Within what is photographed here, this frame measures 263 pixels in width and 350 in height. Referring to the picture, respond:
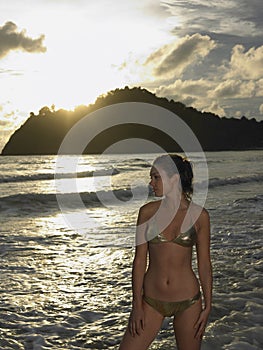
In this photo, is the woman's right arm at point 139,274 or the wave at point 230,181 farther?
Answer: the wave at point 230,181

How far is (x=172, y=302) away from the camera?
12.3ft

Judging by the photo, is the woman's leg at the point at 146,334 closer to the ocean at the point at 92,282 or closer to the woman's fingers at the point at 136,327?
the woman's fingers at the point at 136,327

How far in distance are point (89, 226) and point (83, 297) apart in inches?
294

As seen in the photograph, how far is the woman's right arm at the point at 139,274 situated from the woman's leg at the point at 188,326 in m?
0.33

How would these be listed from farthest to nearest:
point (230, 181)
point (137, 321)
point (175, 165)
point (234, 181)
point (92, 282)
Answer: point (234, 181)
point (230, 181)
point (92, 282)
point (137, 321)
point (175, 165)

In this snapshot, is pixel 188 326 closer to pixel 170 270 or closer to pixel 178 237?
pixel 170 270

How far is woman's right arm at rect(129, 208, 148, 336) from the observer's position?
3.70 meters

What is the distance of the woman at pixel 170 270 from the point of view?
12.2 feet

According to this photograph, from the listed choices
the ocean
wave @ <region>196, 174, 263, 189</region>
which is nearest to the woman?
the ocean

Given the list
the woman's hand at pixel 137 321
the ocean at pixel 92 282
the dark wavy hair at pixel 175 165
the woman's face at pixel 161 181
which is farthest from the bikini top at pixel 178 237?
the ocean at pixel 92 282

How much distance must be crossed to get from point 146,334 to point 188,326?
351mm

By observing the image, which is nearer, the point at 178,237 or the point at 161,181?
the point at 161,181

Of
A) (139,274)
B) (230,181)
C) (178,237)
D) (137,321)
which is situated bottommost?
(137,321)

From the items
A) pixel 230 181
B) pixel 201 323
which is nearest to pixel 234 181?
pixel 230 181
